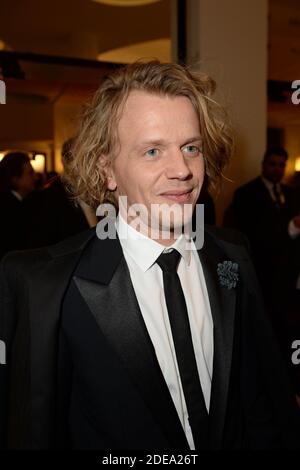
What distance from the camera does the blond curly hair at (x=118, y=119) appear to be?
0.86 m

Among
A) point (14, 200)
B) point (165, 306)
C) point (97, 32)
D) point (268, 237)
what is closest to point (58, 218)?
point (14, 200)

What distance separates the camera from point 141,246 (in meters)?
0.87

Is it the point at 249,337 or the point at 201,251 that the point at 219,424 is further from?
the point at 201,251

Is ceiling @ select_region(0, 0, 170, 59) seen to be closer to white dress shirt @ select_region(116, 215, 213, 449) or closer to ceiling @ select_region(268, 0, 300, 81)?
ceiling @ select_region(268, 0, 300, 81)

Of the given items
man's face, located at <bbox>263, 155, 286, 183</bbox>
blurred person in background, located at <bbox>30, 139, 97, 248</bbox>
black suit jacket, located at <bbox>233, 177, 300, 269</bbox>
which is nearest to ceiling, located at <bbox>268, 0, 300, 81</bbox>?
man's face, located at <bbox>263, 155, 286, 183</bbox>

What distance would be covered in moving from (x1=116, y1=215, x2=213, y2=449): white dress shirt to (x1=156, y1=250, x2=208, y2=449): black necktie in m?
0.02

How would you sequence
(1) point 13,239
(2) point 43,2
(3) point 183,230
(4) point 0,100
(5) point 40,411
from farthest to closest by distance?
(2) point 43,2, (1) point 13,239, (4) point 0,100, (3) point 183,230, (5) point 40,411

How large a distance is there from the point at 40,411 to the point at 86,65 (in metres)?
4.25

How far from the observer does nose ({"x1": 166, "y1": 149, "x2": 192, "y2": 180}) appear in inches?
31.6

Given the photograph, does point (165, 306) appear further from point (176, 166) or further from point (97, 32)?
point (97, 32)

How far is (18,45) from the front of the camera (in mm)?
4406

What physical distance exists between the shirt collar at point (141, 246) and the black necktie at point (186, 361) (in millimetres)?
51

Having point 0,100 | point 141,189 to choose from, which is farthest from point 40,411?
point 0,100

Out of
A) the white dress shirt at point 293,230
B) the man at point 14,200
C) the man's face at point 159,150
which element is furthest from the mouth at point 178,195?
the white dress shirt at point 293,230
